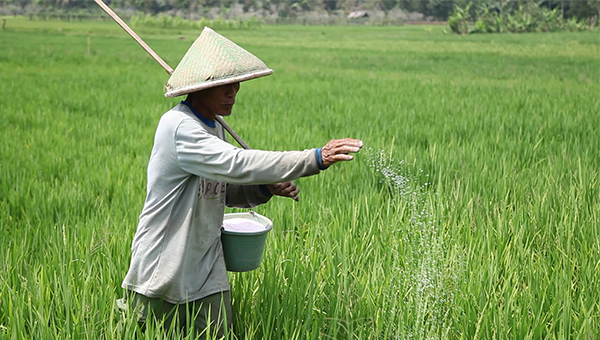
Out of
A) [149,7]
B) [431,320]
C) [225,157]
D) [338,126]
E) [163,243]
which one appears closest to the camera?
[225,157]

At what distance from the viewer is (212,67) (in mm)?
1611

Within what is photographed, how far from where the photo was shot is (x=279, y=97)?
360 inches

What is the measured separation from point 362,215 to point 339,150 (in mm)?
1637

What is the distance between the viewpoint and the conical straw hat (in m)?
1.60

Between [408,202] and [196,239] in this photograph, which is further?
[408,202]

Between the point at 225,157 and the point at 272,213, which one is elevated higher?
the point at 225,157

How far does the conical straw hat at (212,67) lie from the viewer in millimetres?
1604

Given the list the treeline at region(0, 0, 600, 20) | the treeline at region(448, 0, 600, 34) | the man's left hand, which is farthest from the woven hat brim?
the treeline at region(0, 0, 600, 20)

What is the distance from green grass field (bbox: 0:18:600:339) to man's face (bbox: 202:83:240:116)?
601mm

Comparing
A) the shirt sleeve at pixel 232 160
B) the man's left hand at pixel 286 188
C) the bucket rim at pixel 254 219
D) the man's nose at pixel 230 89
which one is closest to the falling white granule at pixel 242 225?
the bucket rim at pixel 254 219

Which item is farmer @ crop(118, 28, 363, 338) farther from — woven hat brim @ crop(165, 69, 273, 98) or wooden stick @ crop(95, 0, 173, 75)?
wooden stick @ crop(95, 0, 173, 75)

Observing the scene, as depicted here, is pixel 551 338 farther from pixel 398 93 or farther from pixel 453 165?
pixel 398 93

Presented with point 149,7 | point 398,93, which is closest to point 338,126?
point 398,93

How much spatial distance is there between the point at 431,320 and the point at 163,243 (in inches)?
32.6
